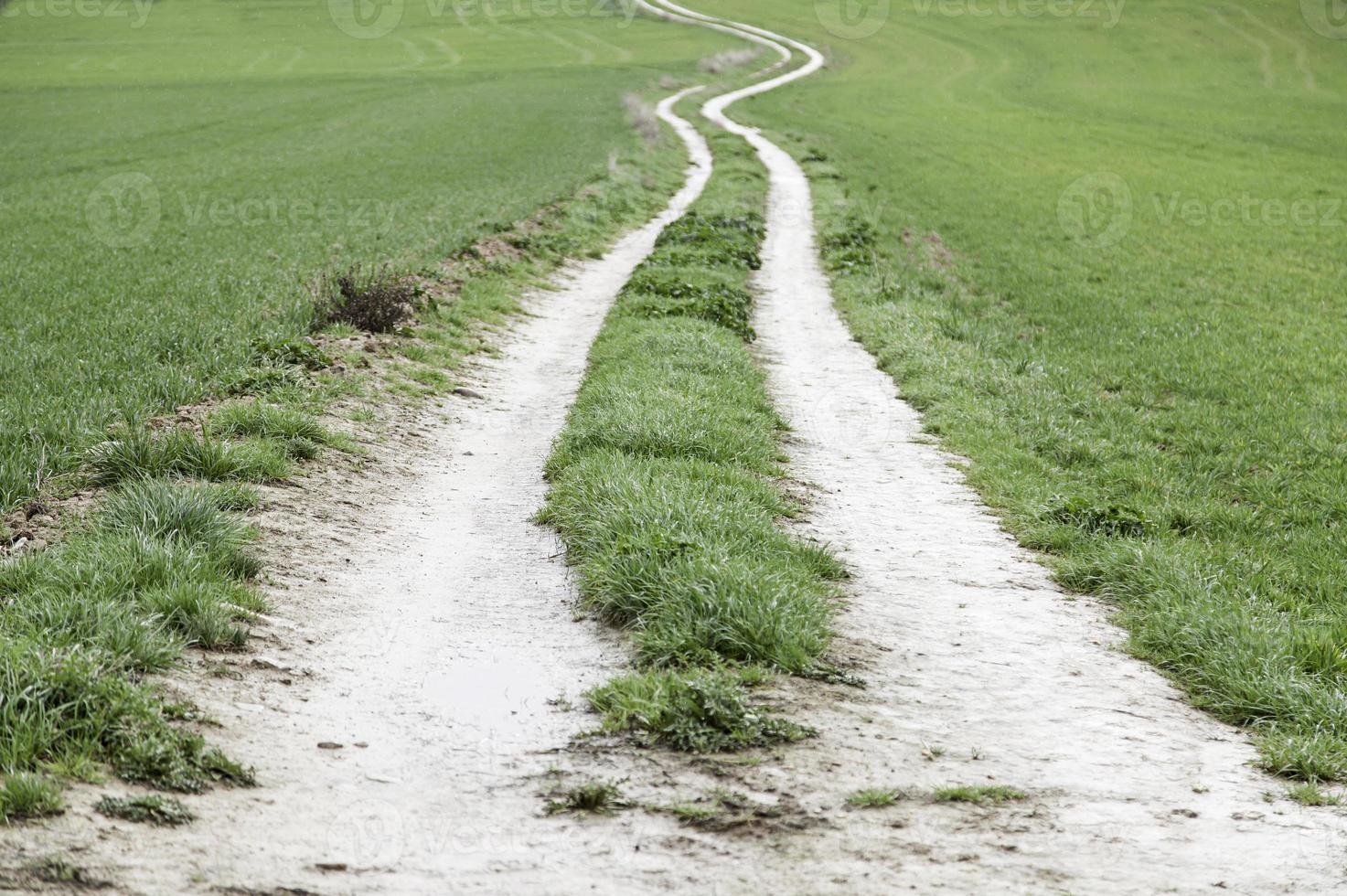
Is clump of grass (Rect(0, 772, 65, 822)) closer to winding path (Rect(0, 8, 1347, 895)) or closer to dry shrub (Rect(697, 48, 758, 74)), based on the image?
winding path (Rect(0, 8, 1347, 895))

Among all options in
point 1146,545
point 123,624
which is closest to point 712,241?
point 1146,545

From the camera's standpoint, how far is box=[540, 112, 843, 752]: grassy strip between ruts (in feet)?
19.1

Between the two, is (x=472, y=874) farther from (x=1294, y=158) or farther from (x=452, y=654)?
(x=1294, y=158)

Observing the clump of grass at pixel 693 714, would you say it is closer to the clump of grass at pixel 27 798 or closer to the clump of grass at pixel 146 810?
the clump of grass at pixel 146 810

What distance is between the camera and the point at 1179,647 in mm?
6812

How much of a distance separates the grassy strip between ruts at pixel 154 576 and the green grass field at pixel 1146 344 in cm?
563

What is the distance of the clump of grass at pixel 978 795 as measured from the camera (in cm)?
511

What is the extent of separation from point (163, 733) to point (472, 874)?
171 cm

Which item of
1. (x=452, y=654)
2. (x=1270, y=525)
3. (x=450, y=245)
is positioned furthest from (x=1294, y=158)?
(x=452, y=654)

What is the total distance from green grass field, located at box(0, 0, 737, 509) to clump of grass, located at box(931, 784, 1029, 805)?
681 centimetres

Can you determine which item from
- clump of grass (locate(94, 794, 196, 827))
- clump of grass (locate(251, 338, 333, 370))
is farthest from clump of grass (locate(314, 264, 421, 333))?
clump of grass (locate(94, 794, 196, 827))

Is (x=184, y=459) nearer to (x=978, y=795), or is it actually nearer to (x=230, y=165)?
(x=978, y=795)

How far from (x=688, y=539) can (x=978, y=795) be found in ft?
9.32

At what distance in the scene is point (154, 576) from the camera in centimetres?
664
